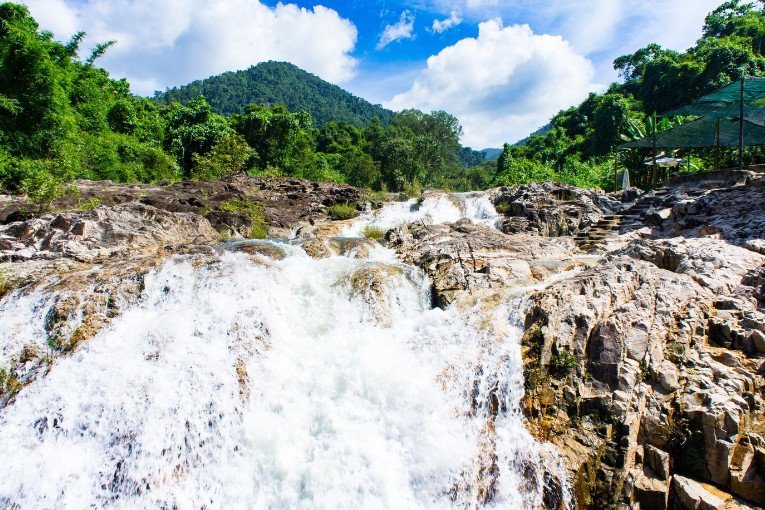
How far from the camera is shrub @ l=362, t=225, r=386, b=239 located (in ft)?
52.4

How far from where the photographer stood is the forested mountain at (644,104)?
28.1 m

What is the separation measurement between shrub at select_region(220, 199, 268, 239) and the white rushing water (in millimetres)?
6255

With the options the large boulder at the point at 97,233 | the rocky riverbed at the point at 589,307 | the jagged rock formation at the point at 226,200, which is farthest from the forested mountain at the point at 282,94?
the rocky riverbed at the point at 589,307

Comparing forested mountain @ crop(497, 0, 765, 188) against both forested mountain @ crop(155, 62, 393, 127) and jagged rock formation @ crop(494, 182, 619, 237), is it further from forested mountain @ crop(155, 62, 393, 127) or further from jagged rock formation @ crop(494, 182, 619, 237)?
forested mountain @ crop(155, 62, 393, 127)

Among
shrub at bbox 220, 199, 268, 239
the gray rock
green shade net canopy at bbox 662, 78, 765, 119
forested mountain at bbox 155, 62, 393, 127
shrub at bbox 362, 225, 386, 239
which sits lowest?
the gray rock

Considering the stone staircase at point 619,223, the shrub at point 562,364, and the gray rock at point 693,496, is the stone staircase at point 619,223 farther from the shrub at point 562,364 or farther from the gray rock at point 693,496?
the gray rock at point 693,496

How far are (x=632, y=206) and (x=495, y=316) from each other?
464 inches

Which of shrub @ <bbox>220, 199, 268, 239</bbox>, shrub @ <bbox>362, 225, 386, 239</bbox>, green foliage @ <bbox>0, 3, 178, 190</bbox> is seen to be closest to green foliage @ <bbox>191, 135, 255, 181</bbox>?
green foliage @ <bbox>0, 3, 178, 190</bbox>

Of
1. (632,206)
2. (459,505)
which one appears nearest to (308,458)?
(459,505)

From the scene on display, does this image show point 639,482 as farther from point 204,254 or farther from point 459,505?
point 204,254

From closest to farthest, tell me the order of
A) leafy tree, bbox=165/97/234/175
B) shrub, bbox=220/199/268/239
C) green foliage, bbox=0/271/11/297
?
1. green foliage, bbox=0/271/11/297
2. shrub, bbox=220/199/268/239
3. leafy tree, bbox=165/97/234/175

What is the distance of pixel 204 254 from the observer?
986 cm

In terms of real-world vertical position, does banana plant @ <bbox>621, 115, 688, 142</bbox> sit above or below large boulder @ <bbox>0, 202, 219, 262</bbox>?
above

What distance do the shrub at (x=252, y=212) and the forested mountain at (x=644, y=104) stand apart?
17.9 meters
